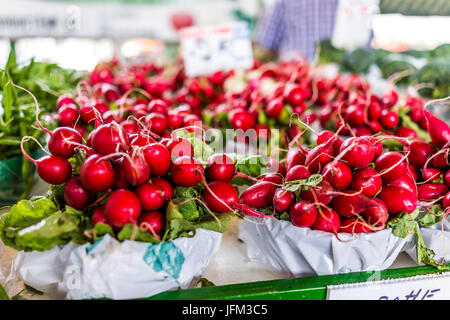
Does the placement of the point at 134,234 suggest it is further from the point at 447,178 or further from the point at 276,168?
the point at 447,178

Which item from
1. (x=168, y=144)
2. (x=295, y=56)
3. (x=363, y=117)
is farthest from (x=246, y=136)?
(x=295, y=56)

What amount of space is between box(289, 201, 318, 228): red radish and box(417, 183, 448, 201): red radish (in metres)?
0.42

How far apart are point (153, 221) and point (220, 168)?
0.83ft

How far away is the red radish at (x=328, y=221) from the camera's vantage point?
1058 millimetres

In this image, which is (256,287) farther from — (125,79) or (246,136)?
(125,79)

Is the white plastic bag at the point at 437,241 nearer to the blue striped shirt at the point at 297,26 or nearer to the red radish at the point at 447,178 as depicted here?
the red radish at the point at 447,178

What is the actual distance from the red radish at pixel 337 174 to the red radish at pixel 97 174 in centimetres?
57

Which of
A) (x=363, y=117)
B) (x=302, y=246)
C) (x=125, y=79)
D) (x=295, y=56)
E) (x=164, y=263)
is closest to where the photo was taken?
(x=164, y=263)

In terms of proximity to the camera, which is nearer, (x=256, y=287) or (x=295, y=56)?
(x=256, y=287)

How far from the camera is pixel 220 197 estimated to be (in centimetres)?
107

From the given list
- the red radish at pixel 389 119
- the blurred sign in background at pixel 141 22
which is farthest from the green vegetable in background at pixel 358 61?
the red radish at pixel 389 119

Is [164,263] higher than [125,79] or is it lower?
lower
